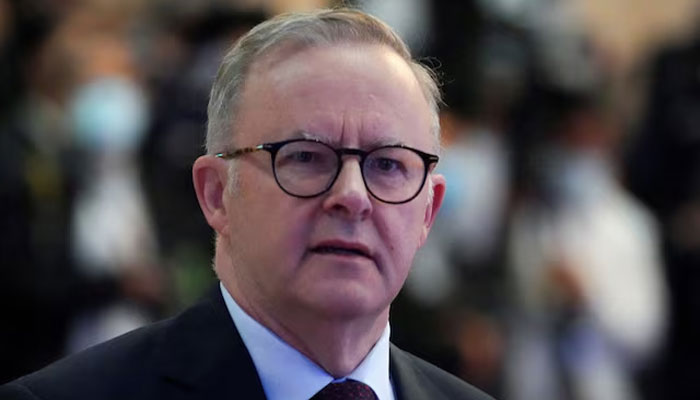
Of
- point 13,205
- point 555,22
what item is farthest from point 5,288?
point 555,22

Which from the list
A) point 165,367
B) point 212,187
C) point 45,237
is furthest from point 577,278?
point 165,367

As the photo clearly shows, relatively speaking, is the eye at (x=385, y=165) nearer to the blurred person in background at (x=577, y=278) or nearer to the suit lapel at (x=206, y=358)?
the suit lapel at (x=206, y=358)

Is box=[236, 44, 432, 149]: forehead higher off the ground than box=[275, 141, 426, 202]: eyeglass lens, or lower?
higher

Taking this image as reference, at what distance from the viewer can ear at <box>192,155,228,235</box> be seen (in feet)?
12.6

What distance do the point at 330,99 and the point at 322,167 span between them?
16cm

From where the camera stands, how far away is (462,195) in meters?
8.70

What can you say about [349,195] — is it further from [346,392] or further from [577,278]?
[577,278]

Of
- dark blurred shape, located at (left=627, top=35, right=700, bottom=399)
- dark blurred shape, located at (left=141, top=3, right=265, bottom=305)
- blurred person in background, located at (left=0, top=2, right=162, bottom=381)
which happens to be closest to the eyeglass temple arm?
blurred person in background, located at (left=0, top=2, right=162, bottom=381)

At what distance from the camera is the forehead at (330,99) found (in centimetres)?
366

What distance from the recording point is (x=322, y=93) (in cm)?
368

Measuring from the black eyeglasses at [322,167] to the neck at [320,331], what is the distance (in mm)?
271

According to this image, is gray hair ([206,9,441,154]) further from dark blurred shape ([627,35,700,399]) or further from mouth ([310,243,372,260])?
dark blurred shape ([627,35,700,399])

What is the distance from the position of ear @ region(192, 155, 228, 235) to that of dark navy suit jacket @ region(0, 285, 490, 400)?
0.54ft

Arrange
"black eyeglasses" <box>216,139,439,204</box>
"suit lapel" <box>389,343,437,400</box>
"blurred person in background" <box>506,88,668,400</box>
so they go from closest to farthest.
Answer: "black eyeglasses" <box>216,139,439,204</box>, "suit lapel" <box>389,343,437,400</box>, "blurred person in background" <box>506,88,668,400</box>
